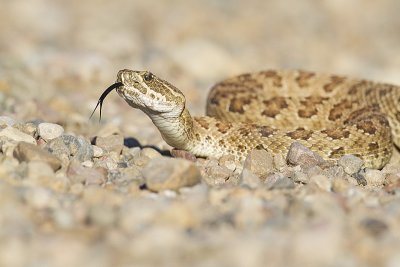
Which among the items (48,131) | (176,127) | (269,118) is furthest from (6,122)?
(269,118)

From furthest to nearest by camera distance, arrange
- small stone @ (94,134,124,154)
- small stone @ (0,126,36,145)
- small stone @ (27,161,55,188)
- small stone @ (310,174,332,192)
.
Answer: small stone @ (94,134,124,154) → small stone @ (0,126,36,145) → small stone @ (310,174,332,192) → small stone @ (27,161,55,188)

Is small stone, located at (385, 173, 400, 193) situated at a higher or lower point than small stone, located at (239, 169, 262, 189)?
higher

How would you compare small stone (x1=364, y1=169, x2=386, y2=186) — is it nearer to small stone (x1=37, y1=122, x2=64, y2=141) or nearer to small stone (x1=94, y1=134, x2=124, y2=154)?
small stone (x1=94, y1=134, x2=124, y2=154)

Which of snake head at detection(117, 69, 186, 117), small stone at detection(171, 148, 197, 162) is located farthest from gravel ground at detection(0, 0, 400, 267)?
Answer: snake head at detection(117, 69, 186, 117)

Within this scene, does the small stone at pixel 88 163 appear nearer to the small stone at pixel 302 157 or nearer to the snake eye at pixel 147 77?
the snake eye at pixel 147 77

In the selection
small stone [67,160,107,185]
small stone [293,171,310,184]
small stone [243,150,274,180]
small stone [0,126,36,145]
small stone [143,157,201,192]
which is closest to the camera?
small stone [143,157,201,192]

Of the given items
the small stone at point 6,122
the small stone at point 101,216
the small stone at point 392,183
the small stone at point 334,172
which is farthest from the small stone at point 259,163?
the small stone at point 6,122

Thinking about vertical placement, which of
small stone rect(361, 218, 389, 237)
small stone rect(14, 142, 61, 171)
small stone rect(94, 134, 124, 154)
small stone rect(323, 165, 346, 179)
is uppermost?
small stone rect(323, 165, 346, 179)

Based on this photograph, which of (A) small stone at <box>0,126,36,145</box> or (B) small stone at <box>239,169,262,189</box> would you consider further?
(A) small stone at <box>0,126,36,145</box>
